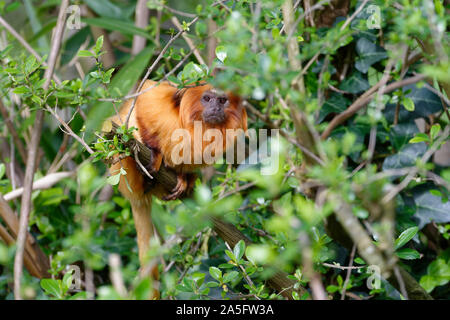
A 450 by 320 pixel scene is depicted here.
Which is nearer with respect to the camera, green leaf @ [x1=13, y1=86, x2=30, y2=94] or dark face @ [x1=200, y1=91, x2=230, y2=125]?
green leaf @ [x1=13, y1=86, x2=30, y2=94]

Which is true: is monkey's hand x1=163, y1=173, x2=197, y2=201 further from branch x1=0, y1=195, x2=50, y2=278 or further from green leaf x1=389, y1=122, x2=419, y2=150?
green leaf x1=389, y1=122, x2=419, y2=150

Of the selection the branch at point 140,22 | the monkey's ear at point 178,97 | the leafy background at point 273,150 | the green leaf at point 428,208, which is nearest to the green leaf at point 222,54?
the leafy background at point 273,150

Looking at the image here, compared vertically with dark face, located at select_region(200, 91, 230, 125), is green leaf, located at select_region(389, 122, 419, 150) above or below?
below

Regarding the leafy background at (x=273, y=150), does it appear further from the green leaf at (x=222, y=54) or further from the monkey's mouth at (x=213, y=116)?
the monkey's mouth at (x=213, y=116)

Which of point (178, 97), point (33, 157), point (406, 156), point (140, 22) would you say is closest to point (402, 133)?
point (406, 156)

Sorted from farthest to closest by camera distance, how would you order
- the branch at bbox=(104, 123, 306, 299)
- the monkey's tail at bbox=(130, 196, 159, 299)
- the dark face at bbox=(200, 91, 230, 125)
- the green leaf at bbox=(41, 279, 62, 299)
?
1. the monkey's tail at bbox=(130, 196, 159, 299)
2. the dark face at bbox=(200, 91, 230, 125)
3. the branch at bbox=(104, 123, 306, 299)
4. the green leaf at bbox=(41, 279, 62, 299)

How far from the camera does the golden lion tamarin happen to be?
2.03 m

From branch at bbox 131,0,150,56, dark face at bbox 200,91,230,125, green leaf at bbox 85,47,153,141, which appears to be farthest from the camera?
branch at bbox 131,0,150,56

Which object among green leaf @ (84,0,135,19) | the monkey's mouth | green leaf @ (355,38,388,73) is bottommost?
the monkey's mouth

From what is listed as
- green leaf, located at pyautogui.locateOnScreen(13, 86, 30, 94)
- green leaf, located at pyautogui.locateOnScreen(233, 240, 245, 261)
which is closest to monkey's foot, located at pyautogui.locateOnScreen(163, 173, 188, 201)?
green leaf, located at pyautogui.locateOnScreen(233, 240, 245, 261)

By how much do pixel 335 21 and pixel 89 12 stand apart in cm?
174

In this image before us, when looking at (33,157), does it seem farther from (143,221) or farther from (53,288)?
(53,288)

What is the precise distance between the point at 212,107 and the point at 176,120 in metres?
0.19
